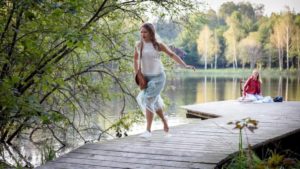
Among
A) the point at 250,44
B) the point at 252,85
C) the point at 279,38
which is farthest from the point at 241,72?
the point at 252,85

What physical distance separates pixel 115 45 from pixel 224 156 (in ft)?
9.49

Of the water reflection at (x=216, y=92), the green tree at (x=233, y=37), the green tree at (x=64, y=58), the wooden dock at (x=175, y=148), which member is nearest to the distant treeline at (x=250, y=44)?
the green tree at (x=233, y=37)

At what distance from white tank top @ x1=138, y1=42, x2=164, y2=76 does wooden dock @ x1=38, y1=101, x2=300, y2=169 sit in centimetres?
78

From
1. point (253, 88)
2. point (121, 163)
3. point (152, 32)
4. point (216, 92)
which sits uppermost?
point (152, 32)

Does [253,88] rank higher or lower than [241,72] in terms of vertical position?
higher

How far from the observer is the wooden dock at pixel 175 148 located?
14.9 feet

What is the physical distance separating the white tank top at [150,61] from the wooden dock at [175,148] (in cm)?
78

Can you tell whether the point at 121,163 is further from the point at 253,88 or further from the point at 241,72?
the point at 241,72

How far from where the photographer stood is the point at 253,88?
11.0 m

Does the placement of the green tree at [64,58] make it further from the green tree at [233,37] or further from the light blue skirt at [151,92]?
the green tree at [233,37]

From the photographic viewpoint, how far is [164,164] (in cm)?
450

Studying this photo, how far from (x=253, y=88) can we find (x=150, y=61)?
5.99m

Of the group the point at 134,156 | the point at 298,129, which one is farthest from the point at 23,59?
the point at 298,129

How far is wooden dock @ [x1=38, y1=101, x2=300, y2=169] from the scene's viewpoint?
454 cm
